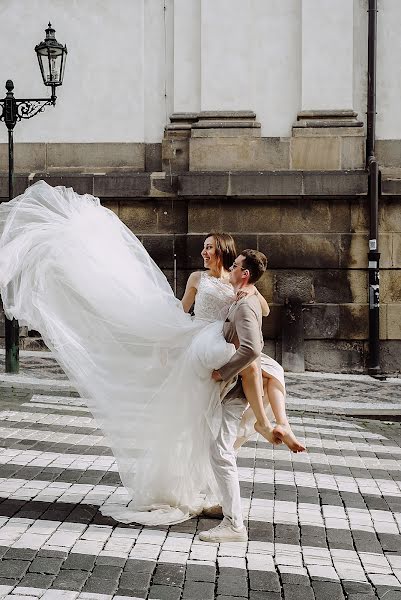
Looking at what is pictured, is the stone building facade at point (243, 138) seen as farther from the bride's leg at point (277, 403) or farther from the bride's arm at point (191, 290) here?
the bride's leg at point (277, 403)

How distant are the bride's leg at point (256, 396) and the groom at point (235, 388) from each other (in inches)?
3.6

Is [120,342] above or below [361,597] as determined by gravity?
above

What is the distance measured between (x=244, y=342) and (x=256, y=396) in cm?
40

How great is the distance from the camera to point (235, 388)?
5172 mm

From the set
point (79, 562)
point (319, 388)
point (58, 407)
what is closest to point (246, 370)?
point (79, 562)

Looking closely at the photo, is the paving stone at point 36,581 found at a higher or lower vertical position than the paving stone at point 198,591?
higher

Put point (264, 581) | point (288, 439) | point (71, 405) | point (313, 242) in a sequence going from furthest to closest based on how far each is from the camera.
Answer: point (313, 242)
point (71, 405)
point (288, 439)
point (264, 581)

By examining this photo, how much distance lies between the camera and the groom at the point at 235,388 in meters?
4.92

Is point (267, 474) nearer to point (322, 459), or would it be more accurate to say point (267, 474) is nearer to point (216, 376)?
point (322, 459)

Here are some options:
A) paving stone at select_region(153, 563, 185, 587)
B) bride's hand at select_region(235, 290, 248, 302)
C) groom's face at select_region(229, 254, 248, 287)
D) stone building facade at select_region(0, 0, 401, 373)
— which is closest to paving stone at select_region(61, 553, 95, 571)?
paving stone at select_region(153, 563, 185, 587)

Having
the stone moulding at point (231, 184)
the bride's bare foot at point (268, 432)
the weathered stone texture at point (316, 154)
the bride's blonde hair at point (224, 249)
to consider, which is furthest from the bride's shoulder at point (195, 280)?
the weathered stone texture at point (316, 154)

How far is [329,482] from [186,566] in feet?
8.06

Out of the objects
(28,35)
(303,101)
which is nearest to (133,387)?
(303,101)

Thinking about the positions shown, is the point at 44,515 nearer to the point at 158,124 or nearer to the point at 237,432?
the point at 237,432
